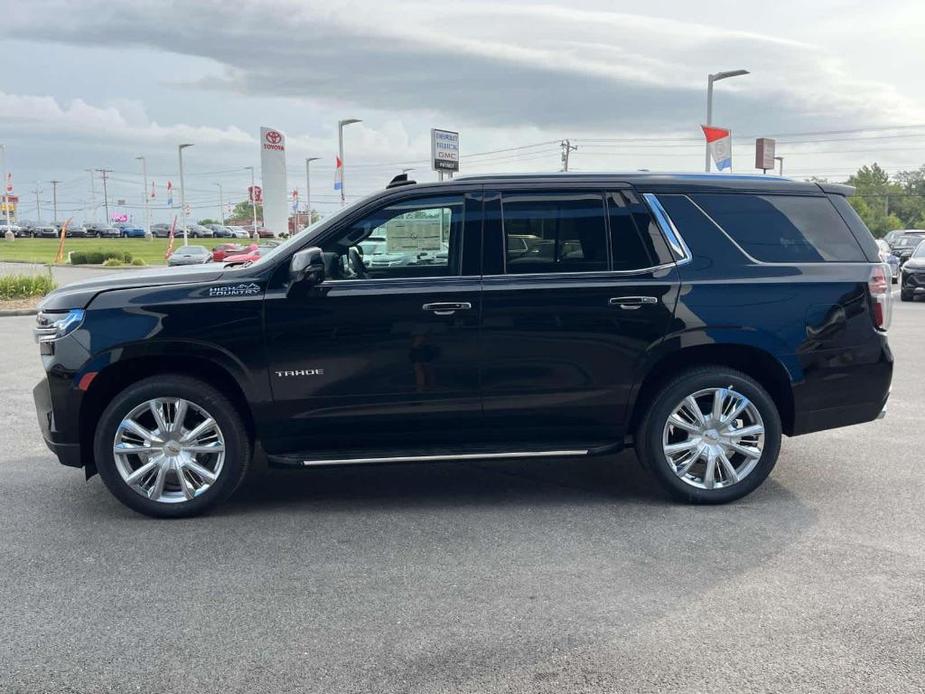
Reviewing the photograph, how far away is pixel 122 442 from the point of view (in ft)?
16.2

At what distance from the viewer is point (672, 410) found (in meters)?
5.16

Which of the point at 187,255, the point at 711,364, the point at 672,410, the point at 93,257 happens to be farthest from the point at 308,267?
the point at 93,257

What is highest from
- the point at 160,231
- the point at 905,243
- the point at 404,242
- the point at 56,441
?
the point at 160,231

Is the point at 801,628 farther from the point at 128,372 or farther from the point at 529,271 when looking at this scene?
the point at 128,372

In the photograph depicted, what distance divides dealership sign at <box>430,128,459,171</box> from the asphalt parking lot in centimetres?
1582

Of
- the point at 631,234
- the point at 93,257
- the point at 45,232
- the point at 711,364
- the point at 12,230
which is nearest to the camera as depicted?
the point at 631,234

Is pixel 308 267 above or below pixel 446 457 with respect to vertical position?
above

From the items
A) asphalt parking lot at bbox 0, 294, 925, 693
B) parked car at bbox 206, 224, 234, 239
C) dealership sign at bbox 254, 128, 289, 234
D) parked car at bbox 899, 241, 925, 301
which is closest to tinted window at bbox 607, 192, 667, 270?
asphalt parking lot at bbox 0, 294, 925, 693

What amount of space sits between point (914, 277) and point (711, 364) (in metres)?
18.6

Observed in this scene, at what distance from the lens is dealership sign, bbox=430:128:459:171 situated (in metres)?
20.9

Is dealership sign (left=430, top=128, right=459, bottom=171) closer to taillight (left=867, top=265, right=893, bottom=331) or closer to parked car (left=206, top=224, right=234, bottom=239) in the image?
taillight (left=867, top=265, right=893, bottom=331)

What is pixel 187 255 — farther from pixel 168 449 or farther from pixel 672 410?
pixel 672 410

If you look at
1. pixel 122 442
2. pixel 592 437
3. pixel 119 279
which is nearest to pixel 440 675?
pixel 592 437

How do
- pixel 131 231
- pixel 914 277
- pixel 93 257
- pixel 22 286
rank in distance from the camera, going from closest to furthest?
1. pixel 22 286
2. pixel 914 277
3. pixel 93 257
4. pixel 131 231
